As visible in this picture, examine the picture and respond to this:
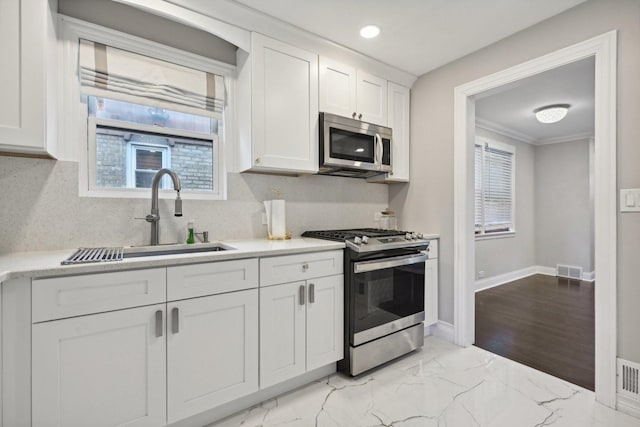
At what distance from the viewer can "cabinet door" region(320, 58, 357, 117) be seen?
2441 millimetres

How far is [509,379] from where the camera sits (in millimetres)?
2107

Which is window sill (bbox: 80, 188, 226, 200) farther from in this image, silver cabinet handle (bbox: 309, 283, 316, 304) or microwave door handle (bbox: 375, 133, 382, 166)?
microwave door handle (bbox: 375, 133, 382, 166)

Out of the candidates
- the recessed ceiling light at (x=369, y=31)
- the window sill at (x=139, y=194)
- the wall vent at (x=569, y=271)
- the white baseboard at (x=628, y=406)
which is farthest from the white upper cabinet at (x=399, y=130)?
the wall vent at (x=569, y=271)

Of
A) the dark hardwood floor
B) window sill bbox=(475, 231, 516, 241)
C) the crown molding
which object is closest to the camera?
the dark hardwood floor

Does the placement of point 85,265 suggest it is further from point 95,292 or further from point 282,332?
point 282,332

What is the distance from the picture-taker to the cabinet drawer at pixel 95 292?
121cm

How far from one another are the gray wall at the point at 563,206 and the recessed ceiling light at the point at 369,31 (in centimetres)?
487

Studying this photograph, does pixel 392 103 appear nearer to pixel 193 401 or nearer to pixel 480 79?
pixel 480 79

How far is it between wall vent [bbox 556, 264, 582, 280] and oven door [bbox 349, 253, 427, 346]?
169 inches

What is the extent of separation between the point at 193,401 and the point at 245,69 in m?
2.07

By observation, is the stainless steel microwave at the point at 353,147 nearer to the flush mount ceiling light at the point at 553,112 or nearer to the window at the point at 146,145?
the window at the point at 146,145

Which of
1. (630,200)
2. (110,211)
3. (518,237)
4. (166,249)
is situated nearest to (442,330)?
(630,200)

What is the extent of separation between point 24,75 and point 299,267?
1667 mm

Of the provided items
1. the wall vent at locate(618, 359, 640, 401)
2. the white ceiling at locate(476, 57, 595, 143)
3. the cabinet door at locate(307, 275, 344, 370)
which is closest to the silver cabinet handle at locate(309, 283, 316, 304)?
the cabinet door at locate(307, 275, 344, 370)
